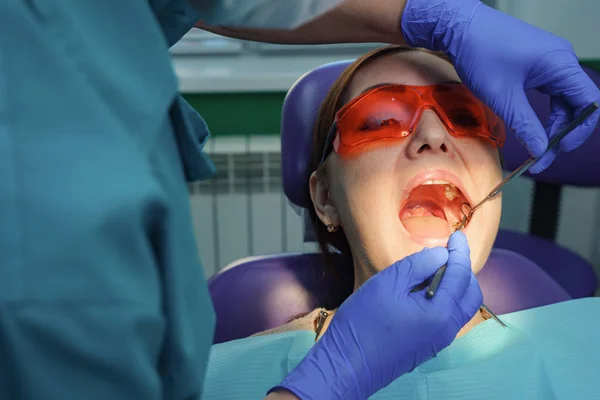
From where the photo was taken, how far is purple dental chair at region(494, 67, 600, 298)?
207cm

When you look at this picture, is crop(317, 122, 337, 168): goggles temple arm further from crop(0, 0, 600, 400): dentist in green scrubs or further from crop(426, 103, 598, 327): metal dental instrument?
crop(0, 0, 600, 400): dentist in green scrubs

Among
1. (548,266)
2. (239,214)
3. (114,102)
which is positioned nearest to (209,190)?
(239,214)

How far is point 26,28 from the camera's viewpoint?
0.44 m

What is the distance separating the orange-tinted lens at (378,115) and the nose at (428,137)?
0.08 ft

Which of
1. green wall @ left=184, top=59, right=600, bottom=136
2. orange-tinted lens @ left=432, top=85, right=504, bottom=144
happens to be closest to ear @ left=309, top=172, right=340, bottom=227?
orange-tinted lens @ left=432, top=85, right=504, bottom=144

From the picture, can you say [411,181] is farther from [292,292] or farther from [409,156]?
[292,292]

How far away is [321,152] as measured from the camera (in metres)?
1.50

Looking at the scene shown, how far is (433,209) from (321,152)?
0.31 meters

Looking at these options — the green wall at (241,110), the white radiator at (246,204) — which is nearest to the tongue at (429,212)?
the white radiator at (246,204)

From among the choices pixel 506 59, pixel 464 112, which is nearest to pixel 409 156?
pixel 464 112

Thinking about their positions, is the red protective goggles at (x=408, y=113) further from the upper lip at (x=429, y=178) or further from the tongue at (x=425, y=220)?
the tongue at (x=425, y=220)

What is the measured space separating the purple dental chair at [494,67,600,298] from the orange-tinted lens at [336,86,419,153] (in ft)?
3.08

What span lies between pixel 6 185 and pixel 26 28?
0.12m

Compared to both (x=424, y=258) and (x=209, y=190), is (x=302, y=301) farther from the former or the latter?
(x=209, y=190)
